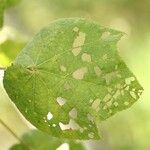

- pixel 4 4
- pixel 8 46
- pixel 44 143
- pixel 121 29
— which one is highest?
pixel 4 4

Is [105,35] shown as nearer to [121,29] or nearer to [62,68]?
[62,68]

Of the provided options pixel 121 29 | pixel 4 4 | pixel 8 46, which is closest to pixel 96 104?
pixel 4 4

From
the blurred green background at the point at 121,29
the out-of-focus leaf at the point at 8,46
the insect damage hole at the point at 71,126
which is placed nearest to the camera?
the insect damage hole at the point at 71,126

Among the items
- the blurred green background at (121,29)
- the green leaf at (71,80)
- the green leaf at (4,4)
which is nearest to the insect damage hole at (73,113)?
the green leaf at (71,80)

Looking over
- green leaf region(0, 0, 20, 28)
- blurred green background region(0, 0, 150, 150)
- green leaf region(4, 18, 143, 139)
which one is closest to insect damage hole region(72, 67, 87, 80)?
green leaf region(4, 18, 143, 139)

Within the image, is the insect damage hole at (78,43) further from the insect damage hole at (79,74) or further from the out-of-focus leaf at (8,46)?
the out-of-focus leaf at (8,46)

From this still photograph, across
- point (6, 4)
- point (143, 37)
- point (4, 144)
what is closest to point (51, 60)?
point (6, 4)
